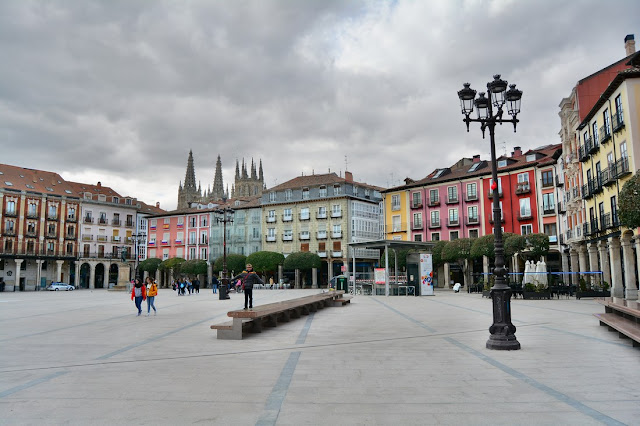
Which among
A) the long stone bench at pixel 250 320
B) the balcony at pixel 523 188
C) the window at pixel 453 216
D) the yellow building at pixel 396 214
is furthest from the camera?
the yellow building at pixel 396 214

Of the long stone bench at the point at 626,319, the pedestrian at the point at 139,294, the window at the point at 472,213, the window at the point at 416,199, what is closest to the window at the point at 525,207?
the window at the point at 472,213

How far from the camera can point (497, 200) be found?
10.8 m

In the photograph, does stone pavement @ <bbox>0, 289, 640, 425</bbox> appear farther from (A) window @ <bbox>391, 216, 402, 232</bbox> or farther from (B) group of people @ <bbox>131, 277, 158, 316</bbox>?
(A) window @ <bbox>391, 216, 402, 232</bbox>

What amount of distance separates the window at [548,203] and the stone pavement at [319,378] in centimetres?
3592

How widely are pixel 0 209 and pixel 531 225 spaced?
212 feet

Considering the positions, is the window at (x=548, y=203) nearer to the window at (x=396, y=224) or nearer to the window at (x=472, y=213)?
the window at (x=472, y=213)

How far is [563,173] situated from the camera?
42125 millimetres

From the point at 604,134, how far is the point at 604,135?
0.12 m

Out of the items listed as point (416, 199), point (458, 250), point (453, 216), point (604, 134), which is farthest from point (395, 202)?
point (604, 134)

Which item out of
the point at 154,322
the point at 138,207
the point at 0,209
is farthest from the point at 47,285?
the point at 154,322

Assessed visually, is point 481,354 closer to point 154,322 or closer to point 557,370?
point 557,370

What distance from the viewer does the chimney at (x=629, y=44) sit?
33.4 metres

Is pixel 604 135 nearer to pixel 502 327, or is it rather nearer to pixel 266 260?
pixel 502 327

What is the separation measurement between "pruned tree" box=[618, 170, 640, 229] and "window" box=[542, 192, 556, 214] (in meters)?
32.4
